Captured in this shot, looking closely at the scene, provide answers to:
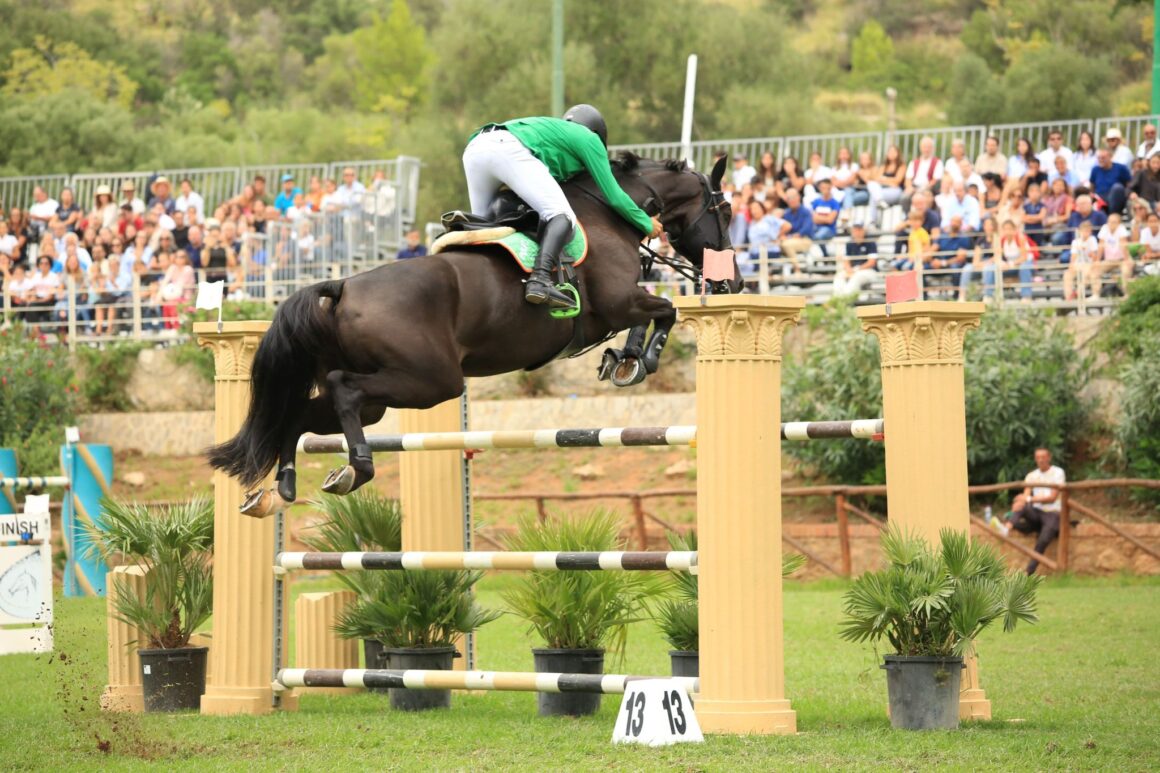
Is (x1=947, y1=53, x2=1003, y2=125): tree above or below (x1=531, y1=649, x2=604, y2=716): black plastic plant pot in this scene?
above

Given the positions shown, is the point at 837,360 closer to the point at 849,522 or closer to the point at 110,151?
the point at 849,522

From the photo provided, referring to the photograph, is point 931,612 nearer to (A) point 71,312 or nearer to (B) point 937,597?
(B) point 937,597

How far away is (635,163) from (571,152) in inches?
21.4

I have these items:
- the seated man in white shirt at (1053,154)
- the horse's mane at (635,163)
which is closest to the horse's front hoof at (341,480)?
the horse's mane at (635,163)

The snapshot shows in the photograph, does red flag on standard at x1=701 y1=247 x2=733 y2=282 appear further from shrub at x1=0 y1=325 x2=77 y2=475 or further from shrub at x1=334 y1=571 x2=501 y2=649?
shrub at x1=0 y1=325 x2=77 y2=475

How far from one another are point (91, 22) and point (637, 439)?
6159 centimetres

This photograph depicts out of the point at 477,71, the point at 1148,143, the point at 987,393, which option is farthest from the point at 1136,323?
the point at 477,71

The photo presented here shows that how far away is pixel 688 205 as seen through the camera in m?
8.00

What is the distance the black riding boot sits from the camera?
6789 millimetres

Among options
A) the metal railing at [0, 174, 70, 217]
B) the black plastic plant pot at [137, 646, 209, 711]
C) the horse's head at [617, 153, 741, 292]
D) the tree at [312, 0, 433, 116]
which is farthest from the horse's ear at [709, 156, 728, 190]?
the tree at [312, 0, 433, 116]

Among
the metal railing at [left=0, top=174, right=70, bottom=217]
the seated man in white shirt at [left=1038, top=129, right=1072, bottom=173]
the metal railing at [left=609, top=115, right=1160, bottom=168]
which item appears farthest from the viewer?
the metal railing at [left=0, top=174, right=70, bottom=217]

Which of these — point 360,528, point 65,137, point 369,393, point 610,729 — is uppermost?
point 65,137

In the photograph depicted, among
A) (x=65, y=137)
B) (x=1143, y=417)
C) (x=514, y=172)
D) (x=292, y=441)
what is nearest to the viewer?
(x=292, y=441)

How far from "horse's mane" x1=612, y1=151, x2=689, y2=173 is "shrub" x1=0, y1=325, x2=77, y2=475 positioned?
1351 cm
